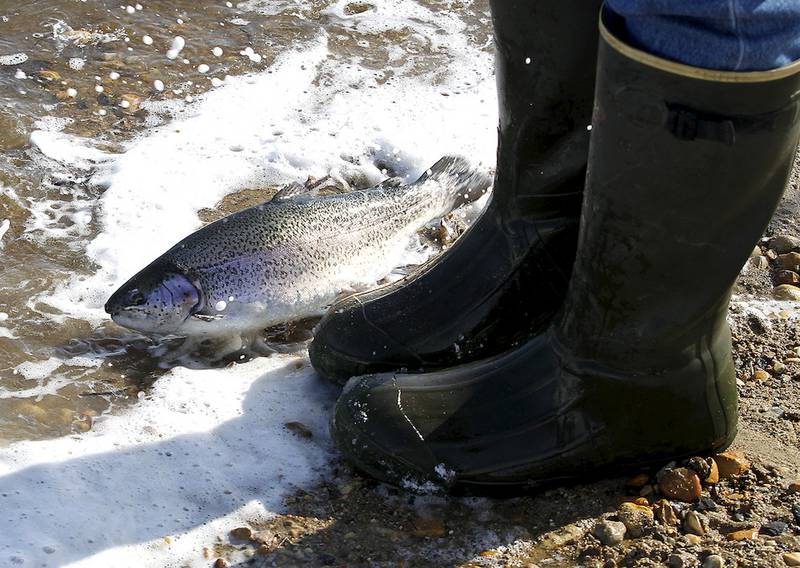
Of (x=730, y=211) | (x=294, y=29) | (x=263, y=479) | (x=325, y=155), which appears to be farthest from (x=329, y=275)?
(x=294, y=29)

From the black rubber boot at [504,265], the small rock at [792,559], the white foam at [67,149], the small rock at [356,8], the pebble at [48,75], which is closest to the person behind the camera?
the small rock at [792,559]

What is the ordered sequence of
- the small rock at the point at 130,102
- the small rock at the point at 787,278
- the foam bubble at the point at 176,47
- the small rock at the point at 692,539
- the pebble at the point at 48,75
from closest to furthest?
the small rock at the point at 692,539 → the small rock at the point at 787,278 → the small rock at the point at 130,102 → the pebble at the point at 48,75 → the foam bubble at the point at 176,47

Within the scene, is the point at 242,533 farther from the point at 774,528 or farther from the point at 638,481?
the point at 774,528

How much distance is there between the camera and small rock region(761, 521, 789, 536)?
2.20 m

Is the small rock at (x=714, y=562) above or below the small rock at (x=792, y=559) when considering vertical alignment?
below

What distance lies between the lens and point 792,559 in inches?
82.5

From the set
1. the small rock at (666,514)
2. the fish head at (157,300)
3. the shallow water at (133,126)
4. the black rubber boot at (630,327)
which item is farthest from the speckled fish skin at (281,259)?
the small rock at (666,514)

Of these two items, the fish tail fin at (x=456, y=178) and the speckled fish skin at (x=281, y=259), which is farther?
the fish tail fin at (x=456, y=178)

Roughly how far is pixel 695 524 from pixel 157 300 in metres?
1.66

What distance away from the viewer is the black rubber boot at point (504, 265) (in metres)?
2.51

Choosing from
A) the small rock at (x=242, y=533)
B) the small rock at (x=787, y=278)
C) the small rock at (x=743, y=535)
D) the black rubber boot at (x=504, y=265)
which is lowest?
the small rock at (x=242, y=533)

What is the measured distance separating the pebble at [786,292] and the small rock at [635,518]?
3.96ft

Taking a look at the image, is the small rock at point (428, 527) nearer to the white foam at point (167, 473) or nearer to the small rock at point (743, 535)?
→ the white foam at point (167, 473)

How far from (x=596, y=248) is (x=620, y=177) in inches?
7.5
